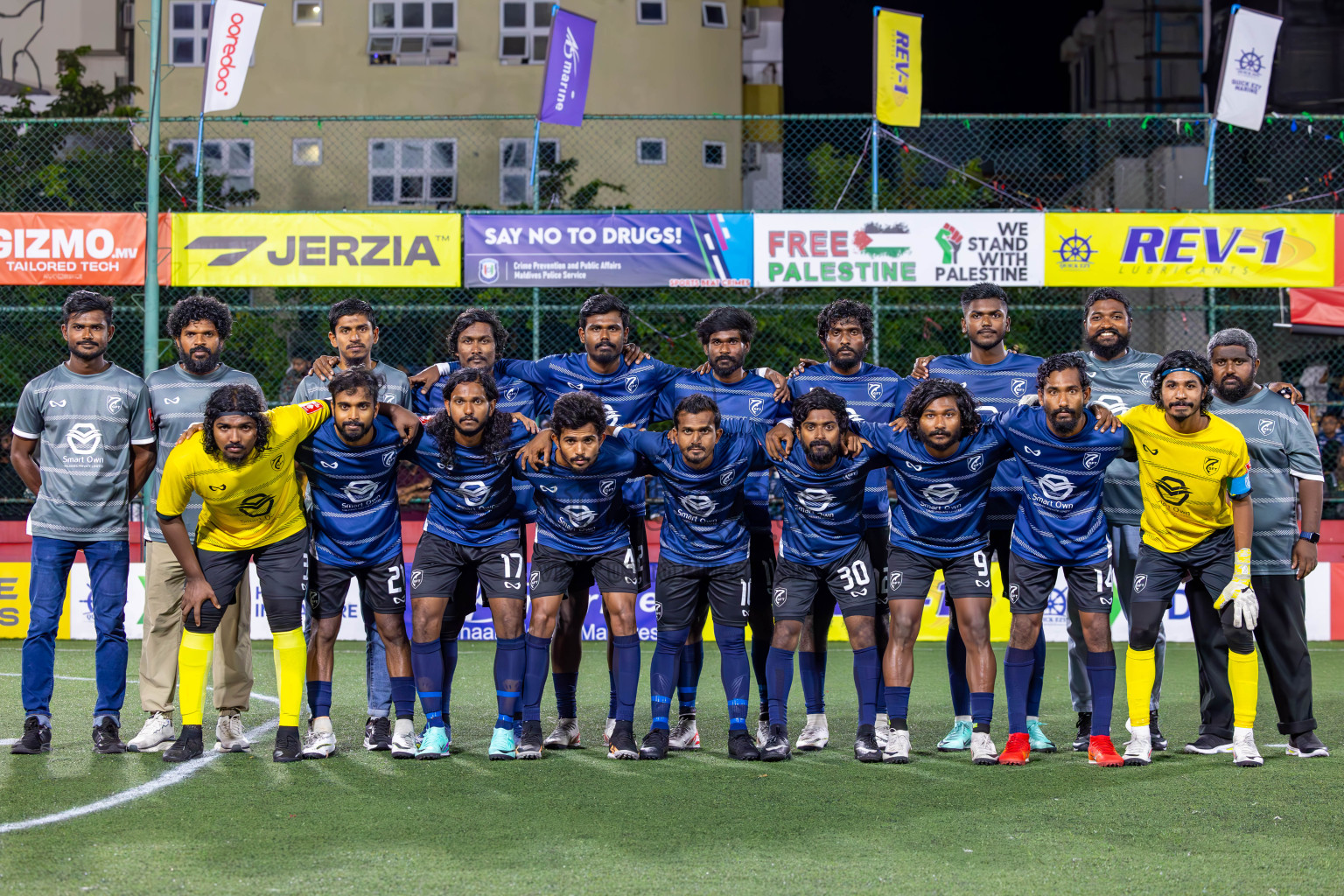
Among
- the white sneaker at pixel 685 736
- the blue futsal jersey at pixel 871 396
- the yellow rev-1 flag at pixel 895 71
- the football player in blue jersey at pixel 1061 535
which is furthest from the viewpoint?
the yellow rev-1 flag at pixel 895 71

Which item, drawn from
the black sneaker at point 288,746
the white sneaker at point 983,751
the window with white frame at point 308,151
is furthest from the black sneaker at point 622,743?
the window with white frame at point 308,151

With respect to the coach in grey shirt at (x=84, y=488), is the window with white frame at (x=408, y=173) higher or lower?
higher

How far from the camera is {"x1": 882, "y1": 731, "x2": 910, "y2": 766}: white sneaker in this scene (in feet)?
20.5

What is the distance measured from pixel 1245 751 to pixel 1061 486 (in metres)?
1.40

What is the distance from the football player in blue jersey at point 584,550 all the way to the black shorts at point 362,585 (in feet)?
2.03

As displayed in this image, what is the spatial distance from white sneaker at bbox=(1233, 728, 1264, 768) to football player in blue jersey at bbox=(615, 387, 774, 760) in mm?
2114

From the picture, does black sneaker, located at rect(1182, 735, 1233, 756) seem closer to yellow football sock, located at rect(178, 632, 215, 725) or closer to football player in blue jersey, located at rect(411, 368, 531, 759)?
football player in blue jersey, located at rect(411, 368, 531, 759)

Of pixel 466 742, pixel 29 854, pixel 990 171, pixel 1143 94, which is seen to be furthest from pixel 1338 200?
pixel 29 854

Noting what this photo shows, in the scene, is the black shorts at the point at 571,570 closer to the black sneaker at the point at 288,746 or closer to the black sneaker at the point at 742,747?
the black sneaker at the point at 742,747

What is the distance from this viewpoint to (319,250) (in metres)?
13.3

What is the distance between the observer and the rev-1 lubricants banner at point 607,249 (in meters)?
13.2

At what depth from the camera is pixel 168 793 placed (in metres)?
5.48

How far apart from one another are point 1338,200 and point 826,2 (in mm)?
11682

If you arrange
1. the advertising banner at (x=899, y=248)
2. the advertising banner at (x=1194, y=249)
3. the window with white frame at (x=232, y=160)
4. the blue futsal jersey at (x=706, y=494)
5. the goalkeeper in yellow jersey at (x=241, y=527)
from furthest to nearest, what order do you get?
the window with white frame at (x=232, y=160)
the advertising banner at (x=1194, y=249)
the advertising banner at (x=899, y=248)
the blue futsal jersey at (x=706, y=494)
the goalkeeper in yellow jersey at (x=241, y=527)
